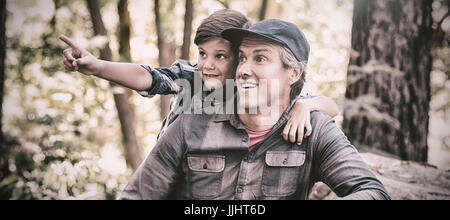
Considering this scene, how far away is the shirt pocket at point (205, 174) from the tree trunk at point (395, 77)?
5.17 ft

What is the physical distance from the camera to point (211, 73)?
1898mm

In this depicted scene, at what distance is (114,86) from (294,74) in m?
2.08

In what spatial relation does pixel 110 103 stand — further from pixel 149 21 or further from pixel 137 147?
pixel 149 21

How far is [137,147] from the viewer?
11.9 feet

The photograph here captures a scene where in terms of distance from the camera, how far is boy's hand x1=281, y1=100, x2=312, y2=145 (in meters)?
1.62

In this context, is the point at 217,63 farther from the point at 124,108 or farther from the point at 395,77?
the point at 124,108

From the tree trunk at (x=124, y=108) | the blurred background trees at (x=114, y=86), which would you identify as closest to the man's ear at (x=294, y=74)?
the blurred background trees at (x=114, y=86)

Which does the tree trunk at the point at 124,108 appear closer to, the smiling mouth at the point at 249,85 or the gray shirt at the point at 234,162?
the gray shirt at the point at 234,162

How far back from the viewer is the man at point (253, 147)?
1.65m

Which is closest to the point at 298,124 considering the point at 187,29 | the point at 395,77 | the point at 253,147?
the point at 253,147

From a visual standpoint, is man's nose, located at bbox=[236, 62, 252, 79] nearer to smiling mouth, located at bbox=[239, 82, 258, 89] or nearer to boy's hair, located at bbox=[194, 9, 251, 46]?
smiling mouth, located at bbox=[239, 82, 258, 89]

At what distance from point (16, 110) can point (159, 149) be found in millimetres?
2222

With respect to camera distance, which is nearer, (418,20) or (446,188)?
(446,188)

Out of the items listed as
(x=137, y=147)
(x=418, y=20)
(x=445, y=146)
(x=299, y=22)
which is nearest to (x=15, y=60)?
(x=137, y=147)
